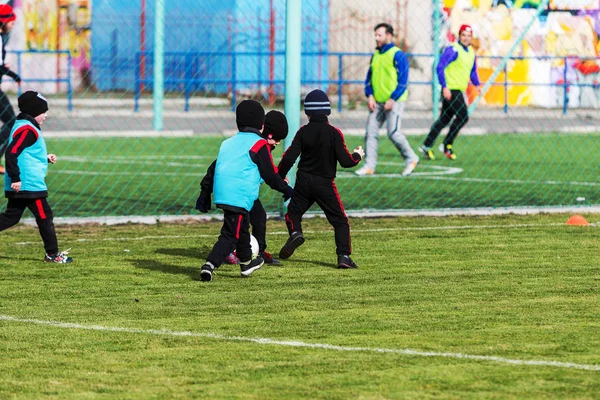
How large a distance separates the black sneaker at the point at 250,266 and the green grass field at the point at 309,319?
91 mm

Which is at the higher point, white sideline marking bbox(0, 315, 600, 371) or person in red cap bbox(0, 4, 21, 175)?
person in red cap bbox(0, 4, 21, 175)

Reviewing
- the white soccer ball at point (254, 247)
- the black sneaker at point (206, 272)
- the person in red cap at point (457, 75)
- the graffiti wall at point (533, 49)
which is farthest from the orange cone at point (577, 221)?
the graffiti wall at point (533, 49)

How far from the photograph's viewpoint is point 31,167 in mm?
10117

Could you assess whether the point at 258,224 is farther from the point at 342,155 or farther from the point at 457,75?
the point at 457,75

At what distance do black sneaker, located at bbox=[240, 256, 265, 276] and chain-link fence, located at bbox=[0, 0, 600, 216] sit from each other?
5255 millimetres

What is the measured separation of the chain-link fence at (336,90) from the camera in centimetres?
1706

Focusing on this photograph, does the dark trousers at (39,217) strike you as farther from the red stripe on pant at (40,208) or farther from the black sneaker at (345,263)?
the black sneaker at (345,263)

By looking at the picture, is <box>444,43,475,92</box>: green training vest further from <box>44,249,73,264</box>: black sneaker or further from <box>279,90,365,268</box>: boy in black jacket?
<box>44,249,73,264</box>: black sneaker

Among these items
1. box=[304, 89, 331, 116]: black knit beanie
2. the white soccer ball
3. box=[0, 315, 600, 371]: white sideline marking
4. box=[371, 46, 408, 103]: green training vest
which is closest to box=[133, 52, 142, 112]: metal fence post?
box=[371, 46, 408, 103]: green training vest

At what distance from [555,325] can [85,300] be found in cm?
300

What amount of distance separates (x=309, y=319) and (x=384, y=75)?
9611 mm

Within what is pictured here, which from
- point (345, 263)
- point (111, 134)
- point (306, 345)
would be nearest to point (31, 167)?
point (345, 263)

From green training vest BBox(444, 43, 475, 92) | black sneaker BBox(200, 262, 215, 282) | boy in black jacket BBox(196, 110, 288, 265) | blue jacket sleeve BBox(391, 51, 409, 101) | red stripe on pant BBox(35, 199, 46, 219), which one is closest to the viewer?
black sneaker BBox(200, 262, 215, 282)

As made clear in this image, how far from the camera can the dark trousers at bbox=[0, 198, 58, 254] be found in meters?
10.1
